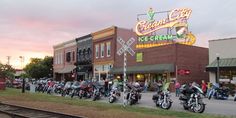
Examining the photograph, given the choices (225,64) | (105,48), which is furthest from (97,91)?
(105,48)

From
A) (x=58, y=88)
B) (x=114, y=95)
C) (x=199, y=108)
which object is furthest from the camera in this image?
(x=58, y=88)

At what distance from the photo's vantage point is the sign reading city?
47031 millimetres

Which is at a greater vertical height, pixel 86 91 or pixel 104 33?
pixel 104 33

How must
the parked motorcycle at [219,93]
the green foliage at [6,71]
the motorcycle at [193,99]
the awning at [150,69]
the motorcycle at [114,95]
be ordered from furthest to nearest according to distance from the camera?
the green foliage at [6,71]
the awning at [150,69]
the parked motorcycle at [219,93]
the motorcycle at [114,95]
the motorcycle at [193,99]

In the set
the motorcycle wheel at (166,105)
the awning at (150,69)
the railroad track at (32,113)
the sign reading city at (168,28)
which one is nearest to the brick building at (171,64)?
the awning at (150,69)

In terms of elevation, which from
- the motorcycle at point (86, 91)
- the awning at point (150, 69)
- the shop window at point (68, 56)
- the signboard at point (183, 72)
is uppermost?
the shop window at point (68, 56)

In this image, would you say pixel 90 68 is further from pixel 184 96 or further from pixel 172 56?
pixel 184 96

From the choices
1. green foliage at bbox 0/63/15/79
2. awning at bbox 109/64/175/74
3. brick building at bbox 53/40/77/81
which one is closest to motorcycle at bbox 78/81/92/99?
awning at bbox 109/64/175/74

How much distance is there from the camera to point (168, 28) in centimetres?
4897

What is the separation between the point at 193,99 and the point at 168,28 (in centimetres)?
3049

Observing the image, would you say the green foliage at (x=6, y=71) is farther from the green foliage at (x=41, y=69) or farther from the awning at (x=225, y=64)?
the awning at (x=225, y=64)

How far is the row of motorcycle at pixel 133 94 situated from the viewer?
19.0 meters

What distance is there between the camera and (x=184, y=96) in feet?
65.1

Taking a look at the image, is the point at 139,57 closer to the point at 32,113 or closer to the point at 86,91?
the point at 86,91
